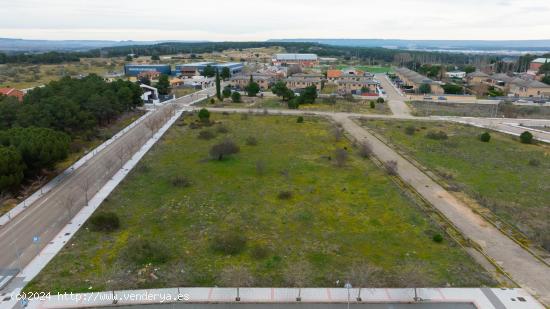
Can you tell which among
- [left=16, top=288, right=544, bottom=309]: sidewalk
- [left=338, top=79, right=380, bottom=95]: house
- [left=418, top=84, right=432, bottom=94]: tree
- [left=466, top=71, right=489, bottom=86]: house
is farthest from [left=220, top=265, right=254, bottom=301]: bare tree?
[left=466, top=71, right=489, bottom=86]: house

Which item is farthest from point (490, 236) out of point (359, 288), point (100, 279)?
point (100, 279)

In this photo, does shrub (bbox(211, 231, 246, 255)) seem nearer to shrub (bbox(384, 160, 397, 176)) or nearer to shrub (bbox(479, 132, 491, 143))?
shrub (bbox(384, 160, 397, 176))

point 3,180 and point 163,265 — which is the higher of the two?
point 3,180

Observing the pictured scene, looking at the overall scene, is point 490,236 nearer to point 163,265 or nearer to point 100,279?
point 163,265

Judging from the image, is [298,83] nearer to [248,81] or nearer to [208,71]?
[248,81]

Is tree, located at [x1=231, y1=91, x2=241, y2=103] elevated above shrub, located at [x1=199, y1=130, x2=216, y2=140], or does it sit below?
above
